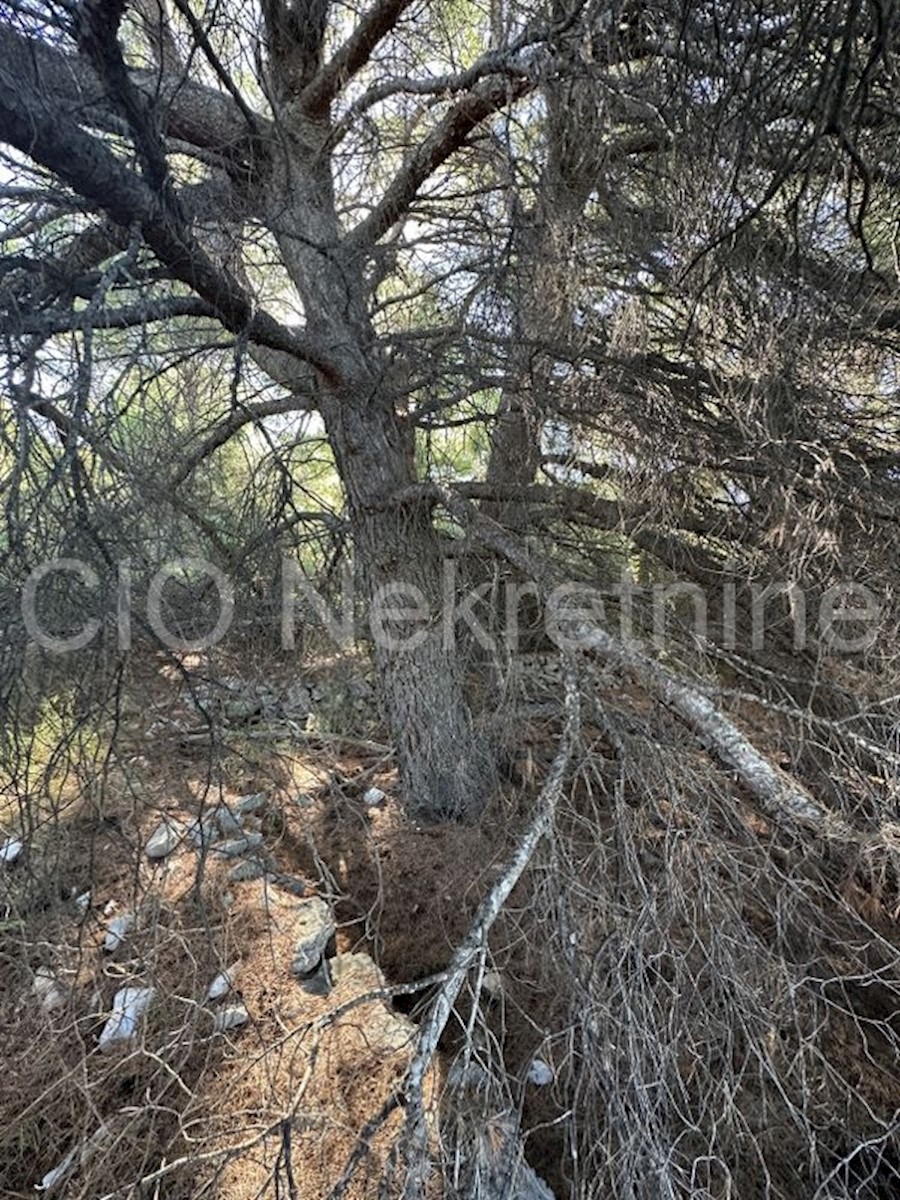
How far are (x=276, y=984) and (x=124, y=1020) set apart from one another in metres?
0.56

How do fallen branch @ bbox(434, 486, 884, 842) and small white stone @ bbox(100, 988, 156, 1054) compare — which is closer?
A: fallen branch @ bbox(434, 486, 884, 842)

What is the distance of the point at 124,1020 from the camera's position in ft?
8.05

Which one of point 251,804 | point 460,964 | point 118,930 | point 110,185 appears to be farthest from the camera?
point 251,804

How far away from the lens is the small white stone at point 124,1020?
2402 millimetres

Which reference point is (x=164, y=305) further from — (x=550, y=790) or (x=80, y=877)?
(x=80, y=877)

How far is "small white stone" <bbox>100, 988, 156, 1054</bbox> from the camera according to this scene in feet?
7.88

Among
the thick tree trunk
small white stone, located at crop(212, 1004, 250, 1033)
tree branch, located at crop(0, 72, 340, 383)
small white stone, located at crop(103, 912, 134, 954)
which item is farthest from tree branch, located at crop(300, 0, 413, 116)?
small white stone, located at crop(212, 1004, 250, 1033)

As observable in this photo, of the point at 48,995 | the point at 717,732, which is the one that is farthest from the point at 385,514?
the point at 48,995

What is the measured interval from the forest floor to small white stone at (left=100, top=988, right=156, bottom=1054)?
0.05 metres

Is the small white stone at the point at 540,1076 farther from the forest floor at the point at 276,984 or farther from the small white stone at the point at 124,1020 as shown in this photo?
the small white stone at the point at 124,1020

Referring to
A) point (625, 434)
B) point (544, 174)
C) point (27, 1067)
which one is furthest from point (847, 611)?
point (27, 1067)

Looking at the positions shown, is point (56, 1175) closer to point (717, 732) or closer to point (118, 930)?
point (118, 930)

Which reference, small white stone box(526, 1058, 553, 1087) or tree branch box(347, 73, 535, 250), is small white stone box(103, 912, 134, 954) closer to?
small white stone box(526, 1058, 553, 1087)

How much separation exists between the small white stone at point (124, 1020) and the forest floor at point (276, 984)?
48 millimetres
